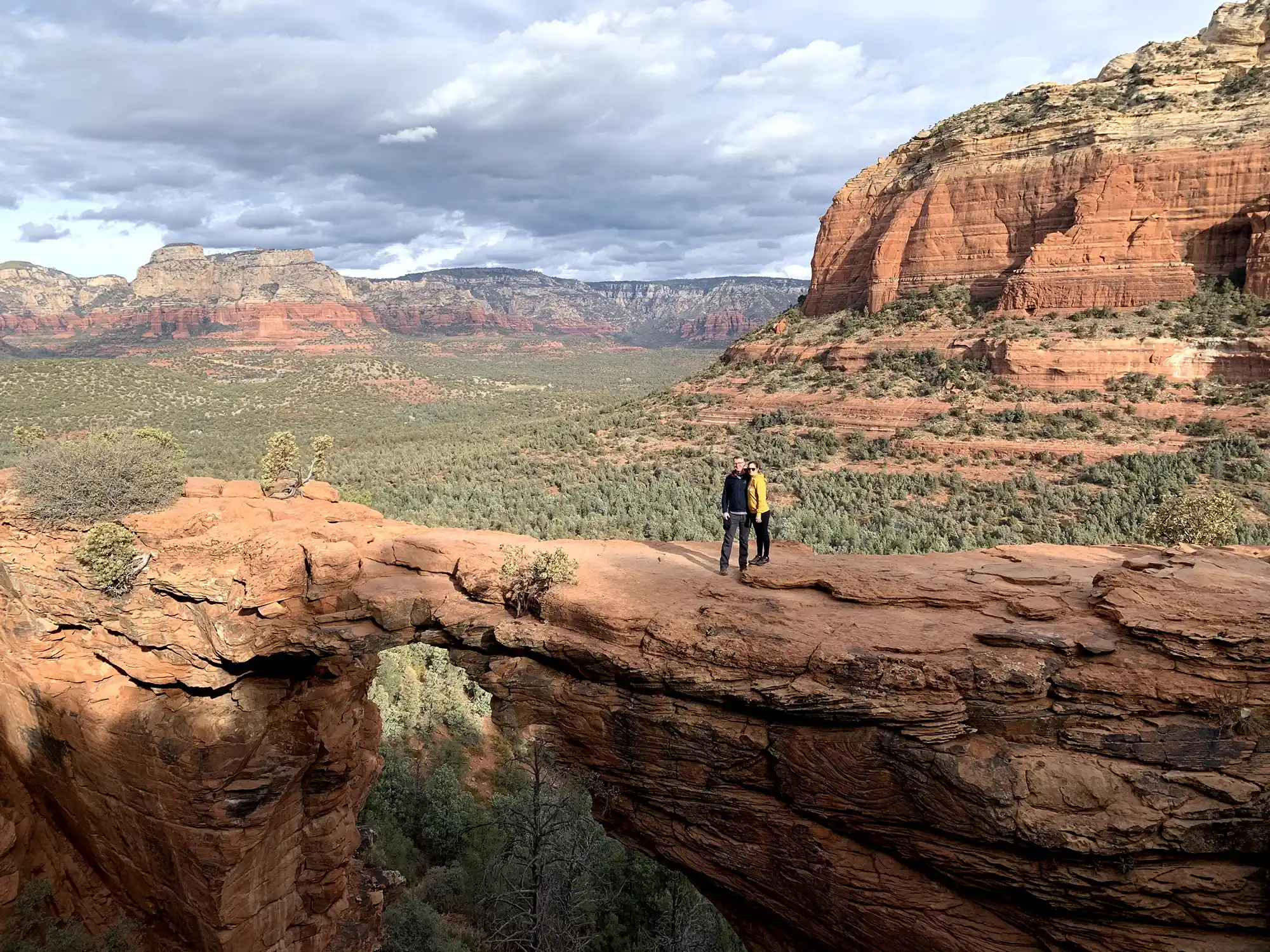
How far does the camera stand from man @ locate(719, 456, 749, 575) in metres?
9.68

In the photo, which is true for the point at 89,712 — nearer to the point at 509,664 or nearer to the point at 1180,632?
the point at 509,664

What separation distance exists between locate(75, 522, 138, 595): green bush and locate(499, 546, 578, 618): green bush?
609 centimetres

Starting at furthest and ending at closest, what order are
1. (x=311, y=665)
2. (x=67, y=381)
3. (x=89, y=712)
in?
(x=67, y=381) → (x=311, y=665) → (x=89, y=712)

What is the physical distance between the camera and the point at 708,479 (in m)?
36.9

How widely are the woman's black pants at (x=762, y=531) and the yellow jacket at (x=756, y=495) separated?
3.5 inches

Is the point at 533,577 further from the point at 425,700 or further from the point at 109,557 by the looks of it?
the point at 425,700

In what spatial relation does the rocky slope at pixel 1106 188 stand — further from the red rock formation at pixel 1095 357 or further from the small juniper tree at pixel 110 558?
the small juniper tree at pixel 110 558

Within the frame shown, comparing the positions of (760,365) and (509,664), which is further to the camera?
(760,365)

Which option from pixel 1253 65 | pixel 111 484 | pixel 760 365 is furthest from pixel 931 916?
pixel 1253 65

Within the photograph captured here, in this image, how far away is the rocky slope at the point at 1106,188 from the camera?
37.8 meters

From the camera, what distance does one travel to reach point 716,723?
7562 mm

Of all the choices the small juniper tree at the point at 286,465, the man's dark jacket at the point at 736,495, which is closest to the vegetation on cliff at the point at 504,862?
the man's dark jacket at the point at 736,495

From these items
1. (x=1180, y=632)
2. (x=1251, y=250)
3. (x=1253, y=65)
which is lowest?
(x=1180, y=632)

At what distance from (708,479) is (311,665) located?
2795 centimetres
